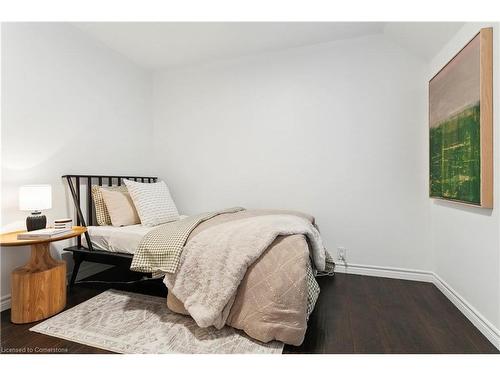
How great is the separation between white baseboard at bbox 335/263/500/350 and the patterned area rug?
134cm

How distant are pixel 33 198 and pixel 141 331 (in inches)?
50.4

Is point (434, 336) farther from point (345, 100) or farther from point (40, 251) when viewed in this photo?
point (40, 251)

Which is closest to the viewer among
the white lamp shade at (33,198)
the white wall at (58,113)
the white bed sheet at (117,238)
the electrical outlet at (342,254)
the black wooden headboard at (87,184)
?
the white lamp shade at (33,198)

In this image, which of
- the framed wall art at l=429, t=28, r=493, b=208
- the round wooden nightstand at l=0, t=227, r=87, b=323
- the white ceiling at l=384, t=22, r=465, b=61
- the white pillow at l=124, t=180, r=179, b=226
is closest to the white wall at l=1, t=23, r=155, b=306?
the round wooden nightstand at l=0, t=227, r=87, b=323

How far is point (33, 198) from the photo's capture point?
1.86 meters

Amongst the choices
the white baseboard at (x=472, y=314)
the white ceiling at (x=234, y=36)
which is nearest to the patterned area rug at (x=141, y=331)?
the white baseboard at (x=472, y=314)

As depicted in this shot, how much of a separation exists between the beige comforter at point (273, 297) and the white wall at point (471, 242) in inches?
46.7

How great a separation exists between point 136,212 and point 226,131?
4.89 ft

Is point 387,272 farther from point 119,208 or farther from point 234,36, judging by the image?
point 234,36

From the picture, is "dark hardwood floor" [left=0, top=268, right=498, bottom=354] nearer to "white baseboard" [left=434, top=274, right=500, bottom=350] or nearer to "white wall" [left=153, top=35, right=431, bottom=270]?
"white baseboard" [left=434, top=274, right=500, bottom=350]

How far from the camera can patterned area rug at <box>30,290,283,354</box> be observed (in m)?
1.46

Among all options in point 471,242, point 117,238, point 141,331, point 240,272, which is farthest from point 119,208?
point 471,242

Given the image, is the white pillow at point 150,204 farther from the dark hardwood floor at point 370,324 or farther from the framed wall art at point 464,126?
the framed wall art at point 464,126

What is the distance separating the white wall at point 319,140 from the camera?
2.56 m
